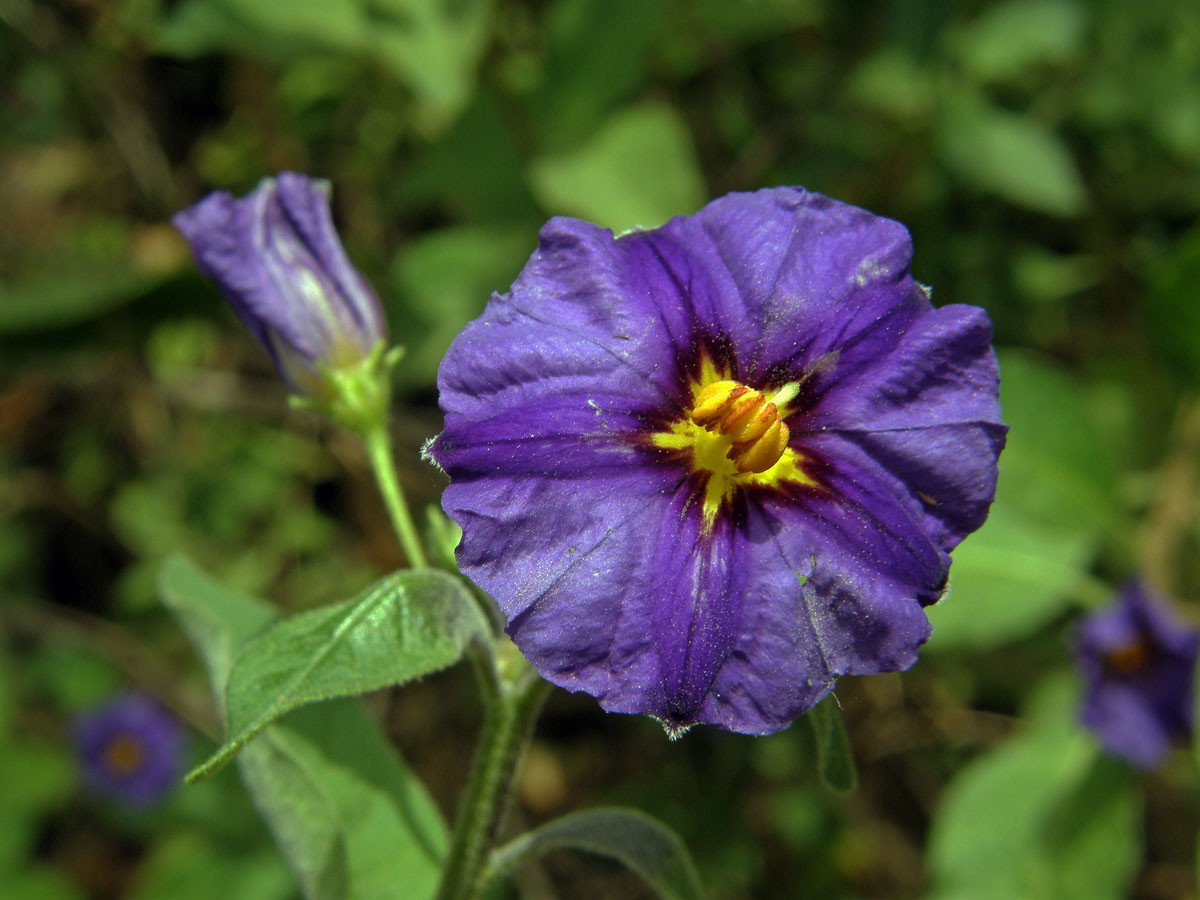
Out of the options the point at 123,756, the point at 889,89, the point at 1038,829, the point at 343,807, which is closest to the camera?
the point at 343,807

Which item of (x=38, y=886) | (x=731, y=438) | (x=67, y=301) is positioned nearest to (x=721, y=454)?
(x=731, y=438)

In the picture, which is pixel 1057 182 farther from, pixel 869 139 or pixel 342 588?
pixel 342 588

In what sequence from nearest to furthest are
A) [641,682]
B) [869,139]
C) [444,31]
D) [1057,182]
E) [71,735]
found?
[641,682]
[444,31]
[1057,182]
[869,139]
[71,735]

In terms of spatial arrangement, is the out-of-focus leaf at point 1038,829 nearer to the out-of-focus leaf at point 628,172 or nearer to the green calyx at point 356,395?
the out-of-focus leaf at point 628,172

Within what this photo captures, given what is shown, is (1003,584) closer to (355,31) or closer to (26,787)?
(355,31)

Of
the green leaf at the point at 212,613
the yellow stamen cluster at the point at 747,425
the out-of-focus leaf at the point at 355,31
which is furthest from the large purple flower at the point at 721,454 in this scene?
the out-of-focus leaf at the point at 355,31

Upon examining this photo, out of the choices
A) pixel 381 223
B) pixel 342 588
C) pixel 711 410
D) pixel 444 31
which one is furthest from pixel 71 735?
pixel 711 410
